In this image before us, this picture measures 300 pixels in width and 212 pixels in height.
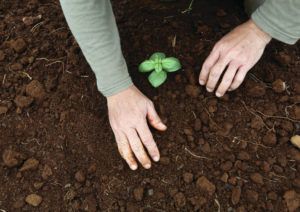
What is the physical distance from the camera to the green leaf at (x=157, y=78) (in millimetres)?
1725

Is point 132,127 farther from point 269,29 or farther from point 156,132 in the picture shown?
point 269,29

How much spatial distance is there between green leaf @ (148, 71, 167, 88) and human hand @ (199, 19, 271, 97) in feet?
0.52

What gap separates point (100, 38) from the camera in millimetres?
1536

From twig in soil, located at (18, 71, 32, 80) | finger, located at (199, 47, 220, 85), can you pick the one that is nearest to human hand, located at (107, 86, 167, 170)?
finger, located at (199, 47, 220, 85)

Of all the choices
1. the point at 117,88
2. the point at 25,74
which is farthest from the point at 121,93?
the point at 25,74

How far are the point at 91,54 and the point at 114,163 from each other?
42 centimetres

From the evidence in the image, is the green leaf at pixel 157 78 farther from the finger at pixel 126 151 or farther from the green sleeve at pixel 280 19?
the green sleeve at pixel 280 19

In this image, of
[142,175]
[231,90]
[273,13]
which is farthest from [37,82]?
[273,13]

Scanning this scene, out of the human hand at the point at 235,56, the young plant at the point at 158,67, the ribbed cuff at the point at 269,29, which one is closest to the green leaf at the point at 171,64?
the young plant at the point at 158,67

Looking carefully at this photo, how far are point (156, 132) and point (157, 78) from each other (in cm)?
21

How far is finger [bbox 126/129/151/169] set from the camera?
63.0 inches

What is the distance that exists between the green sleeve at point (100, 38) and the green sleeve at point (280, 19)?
21.0 inches

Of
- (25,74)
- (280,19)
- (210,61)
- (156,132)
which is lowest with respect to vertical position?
(156,132)

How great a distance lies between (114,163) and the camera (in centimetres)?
167
